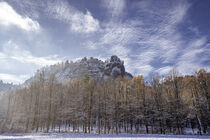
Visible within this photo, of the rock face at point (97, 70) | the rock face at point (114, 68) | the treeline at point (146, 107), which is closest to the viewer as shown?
the treeline at point (146, 107)

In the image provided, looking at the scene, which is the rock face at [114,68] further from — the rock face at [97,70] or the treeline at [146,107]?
the treeline at [146,107]

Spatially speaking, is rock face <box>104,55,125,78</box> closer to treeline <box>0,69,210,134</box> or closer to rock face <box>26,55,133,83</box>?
rock face <box>26,55,133,83</box>

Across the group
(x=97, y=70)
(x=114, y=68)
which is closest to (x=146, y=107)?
(x=114, y=68)

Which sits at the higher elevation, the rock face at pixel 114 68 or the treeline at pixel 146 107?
the rock face at pixel 114 68

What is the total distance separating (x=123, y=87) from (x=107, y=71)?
81651 millimetres

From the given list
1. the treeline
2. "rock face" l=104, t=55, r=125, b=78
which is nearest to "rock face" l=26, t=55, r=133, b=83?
"rock face" l=104, t=55, r=125, b=78

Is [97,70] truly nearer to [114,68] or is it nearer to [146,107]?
[114,68]

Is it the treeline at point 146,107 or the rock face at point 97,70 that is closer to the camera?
the treeline at point 146,107

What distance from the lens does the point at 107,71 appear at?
122125mm

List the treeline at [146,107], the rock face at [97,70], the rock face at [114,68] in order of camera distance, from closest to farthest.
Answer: the treeline at [146,107], the rock face at [114,68], the rock face at [97,70]

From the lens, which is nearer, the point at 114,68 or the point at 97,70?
the point at 114,68

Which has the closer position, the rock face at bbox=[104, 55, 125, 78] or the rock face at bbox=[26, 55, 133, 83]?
the rock face at bbox=[104, 55, 125, 78]

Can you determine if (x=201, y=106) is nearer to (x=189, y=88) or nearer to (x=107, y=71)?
(x=189, y=88)

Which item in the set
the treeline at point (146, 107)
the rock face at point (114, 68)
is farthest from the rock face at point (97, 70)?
the treeline at point (146, 107)
